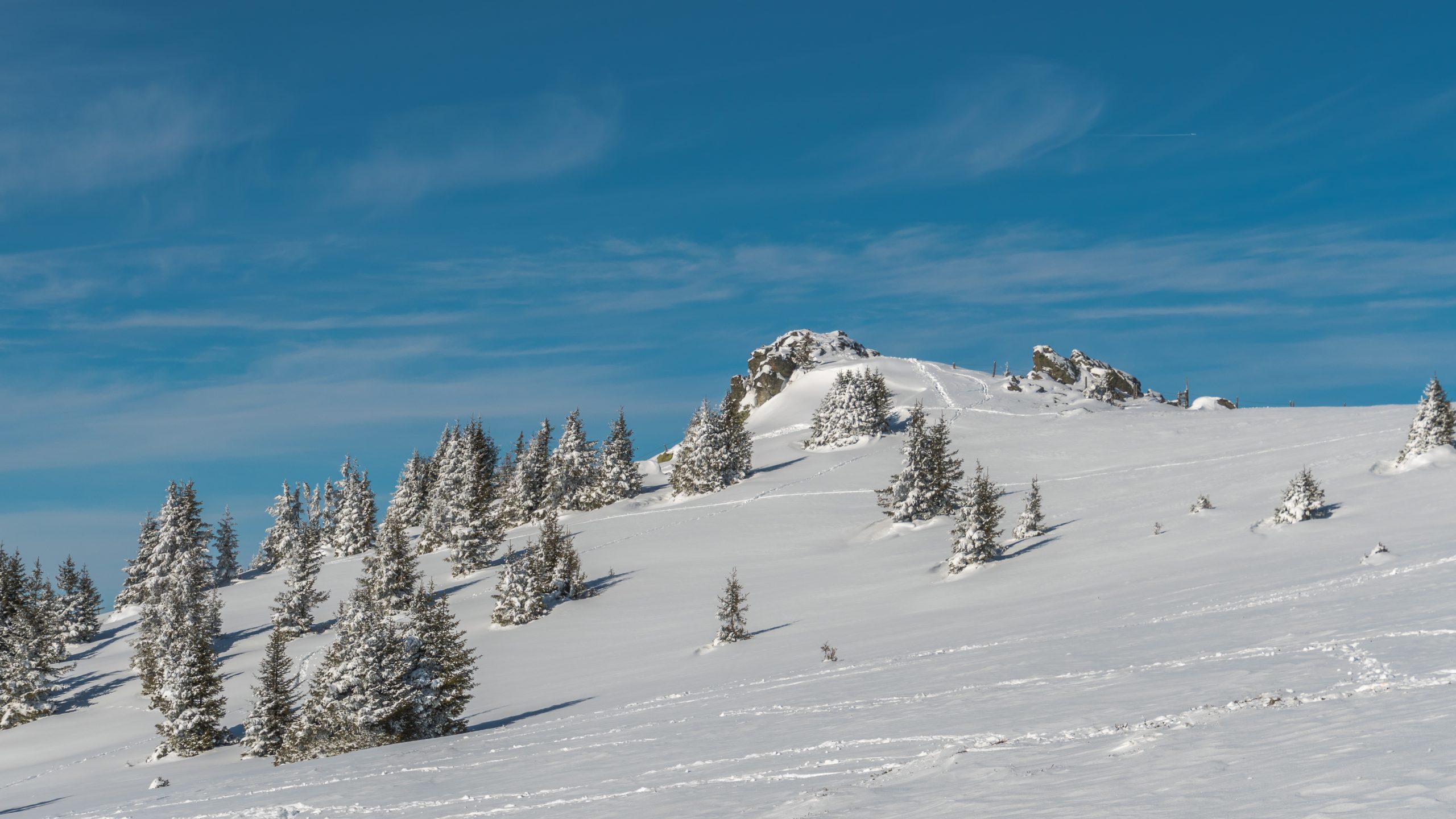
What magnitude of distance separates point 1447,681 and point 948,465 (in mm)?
45269

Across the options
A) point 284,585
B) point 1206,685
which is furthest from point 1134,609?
point 284,585

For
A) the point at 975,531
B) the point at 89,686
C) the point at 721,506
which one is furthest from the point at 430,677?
the point at 721,506

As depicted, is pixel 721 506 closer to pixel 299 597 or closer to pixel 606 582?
pixel 606 582

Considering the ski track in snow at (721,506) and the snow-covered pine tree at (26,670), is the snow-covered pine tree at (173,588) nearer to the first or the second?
the snow-covered pine tree at (26,670)

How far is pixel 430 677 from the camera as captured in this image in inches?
1033

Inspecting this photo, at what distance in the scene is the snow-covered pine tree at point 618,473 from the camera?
3243 inches

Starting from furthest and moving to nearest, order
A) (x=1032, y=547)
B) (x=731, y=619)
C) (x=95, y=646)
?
(x=95, y=646) < (x=1032, y=547) < (x=731, y=619)

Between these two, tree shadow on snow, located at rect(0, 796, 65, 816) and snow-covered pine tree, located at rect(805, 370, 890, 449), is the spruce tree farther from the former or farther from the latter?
snow-covered pine tree, located at rect(805, 370, 890, 449)

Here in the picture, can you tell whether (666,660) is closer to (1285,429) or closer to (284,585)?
(284,585)

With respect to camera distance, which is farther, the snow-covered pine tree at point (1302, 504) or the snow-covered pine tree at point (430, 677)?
the snow-covered pine tree at point (1302, 504)

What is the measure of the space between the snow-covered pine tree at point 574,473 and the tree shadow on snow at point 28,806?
174ft

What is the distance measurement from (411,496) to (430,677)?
6415 cm

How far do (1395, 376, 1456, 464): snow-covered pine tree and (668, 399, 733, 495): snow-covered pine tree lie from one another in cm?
4755

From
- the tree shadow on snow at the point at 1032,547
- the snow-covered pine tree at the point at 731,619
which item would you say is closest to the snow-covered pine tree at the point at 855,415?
the tree shadow on snow at the point at 1032,547
